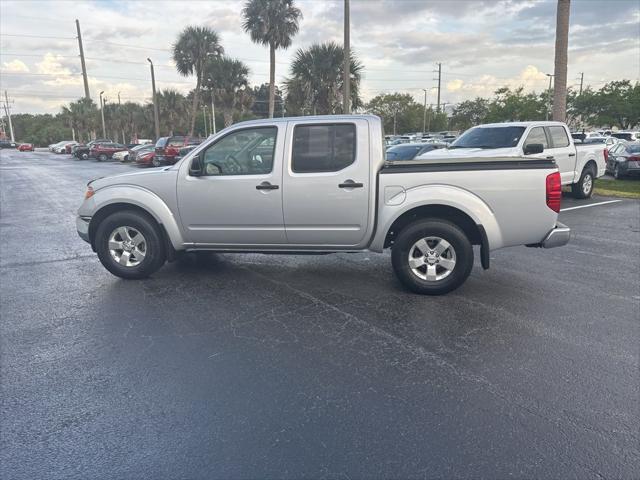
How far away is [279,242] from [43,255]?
13.9 feet

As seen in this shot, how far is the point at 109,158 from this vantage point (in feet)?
126

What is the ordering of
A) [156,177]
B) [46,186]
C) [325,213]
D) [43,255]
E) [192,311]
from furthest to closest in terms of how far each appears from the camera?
[46,186] < [43,255] < [156,177] < [325,213] < [192,311]

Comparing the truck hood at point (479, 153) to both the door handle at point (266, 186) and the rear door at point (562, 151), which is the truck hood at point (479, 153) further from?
the door handle at point (266, 186)

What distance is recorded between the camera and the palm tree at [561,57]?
1403cm

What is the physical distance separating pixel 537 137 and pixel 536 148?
1176 millimetres

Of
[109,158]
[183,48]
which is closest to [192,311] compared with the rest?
[109,158]

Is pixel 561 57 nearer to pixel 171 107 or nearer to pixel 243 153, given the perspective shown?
pixel 243 153

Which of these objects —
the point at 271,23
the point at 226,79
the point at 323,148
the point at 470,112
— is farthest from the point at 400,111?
the point at 323,148

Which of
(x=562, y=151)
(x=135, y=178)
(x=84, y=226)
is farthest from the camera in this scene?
(x=562, y=151)

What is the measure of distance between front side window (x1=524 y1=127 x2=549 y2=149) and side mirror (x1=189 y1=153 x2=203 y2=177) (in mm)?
7869

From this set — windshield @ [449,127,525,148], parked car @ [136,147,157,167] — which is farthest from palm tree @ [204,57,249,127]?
windshield @ [449,127,525,148]

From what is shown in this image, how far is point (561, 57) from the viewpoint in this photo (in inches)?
564

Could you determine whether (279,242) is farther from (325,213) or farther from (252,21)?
(252,21)

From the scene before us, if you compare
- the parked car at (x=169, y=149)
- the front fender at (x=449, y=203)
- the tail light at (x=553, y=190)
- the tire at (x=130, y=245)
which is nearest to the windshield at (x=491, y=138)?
the tail light at (x=553, y=190)
